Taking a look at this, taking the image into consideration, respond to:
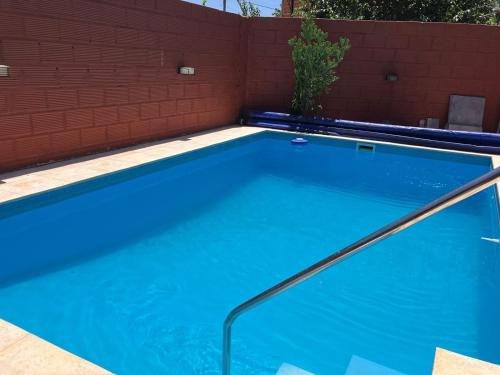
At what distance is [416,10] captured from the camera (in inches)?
421

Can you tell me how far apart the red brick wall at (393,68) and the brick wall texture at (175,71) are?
2 cm

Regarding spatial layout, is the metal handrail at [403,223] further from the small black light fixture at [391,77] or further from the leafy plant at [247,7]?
the leafy plant at [247,7]

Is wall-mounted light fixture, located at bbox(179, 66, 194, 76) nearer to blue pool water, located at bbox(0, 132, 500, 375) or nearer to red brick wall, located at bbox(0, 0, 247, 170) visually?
red brick wall, located at bbox(0, 0, 247, 170)

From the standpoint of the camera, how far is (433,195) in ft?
17.7

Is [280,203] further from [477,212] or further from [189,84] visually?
[189,84]

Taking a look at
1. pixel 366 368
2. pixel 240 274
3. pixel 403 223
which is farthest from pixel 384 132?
pixel 403 223

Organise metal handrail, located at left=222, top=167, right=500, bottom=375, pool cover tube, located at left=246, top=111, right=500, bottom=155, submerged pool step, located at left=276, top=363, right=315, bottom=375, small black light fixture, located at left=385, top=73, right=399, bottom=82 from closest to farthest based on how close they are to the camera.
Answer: metal handrail, located at left=222, top=167, right=500, bottom=375
submerged pool step, located at left=276, top=363, right=315, bottom=375
pool cover tube, located at left=246, top=111, right=500, bottom=155
small black light fixture, located at left=385, top=73, right=399, bottom=82

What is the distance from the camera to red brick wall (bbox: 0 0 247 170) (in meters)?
4.50

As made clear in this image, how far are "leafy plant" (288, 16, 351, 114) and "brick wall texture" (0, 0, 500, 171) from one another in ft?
1.74

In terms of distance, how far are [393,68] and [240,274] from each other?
6.61 meters

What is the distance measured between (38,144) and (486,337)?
481 centimetres

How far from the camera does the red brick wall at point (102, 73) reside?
14.8 feet

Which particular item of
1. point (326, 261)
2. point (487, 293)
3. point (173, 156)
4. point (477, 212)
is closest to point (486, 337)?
point (487, 293)

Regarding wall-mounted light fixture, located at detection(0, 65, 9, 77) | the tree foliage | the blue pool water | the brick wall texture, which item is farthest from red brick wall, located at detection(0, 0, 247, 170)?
the tree foliage
